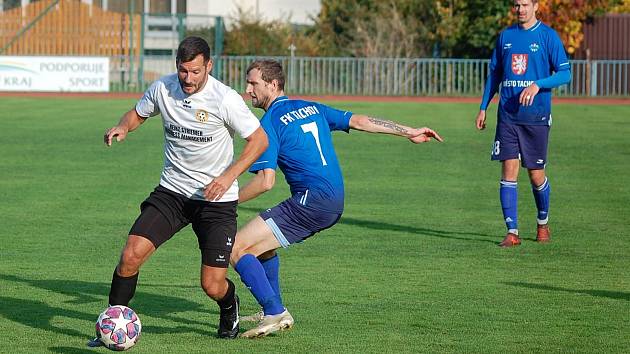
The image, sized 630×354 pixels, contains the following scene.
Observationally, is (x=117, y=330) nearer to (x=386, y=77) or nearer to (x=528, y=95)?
(x=528, y=95)

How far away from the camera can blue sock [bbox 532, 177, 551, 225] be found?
473 inches

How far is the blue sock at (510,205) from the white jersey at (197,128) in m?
4.77

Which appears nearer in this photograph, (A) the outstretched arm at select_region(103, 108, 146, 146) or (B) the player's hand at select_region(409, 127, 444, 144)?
(A) the outstretched arm at select_region(103, 108, 146, 146)

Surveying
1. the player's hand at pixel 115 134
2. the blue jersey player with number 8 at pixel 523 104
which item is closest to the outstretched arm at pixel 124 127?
the player's hand at pixel 115 134

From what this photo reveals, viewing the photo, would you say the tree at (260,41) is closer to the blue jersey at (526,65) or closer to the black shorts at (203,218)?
the blue jersey at (526,65)

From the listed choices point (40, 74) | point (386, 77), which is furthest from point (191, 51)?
point (386, 77)

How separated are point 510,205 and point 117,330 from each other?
5737mm

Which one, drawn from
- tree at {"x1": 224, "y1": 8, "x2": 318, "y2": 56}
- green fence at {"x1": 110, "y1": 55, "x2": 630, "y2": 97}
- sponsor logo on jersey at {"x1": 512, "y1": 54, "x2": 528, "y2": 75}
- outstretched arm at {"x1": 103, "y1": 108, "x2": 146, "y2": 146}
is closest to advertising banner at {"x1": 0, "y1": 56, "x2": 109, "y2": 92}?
green fence at {"x1": 110, "y1": 55, "x2": 630, "y2": 97}

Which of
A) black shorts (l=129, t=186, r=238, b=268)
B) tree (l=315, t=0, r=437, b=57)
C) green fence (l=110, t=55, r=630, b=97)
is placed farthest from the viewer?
tree (l=315, t=0, r=437, b=57)

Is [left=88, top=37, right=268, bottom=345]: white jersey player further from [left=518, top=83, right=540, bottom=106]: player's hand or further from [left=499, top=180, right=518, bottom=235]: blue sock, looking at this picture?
[left=499, top=180, right=518, bottom=235]: blue sock

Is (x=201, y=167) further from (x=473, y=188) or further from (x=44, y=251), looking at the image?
(x=473, y=188)

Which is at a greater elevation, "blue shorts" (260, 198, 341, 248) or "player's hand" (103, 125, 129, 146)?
"player's hand" (103, 125, 129, 146)

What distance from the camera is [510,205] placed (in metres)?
11.9

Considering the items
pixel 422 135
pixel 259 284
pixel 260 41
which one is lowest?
pixel 259 284
